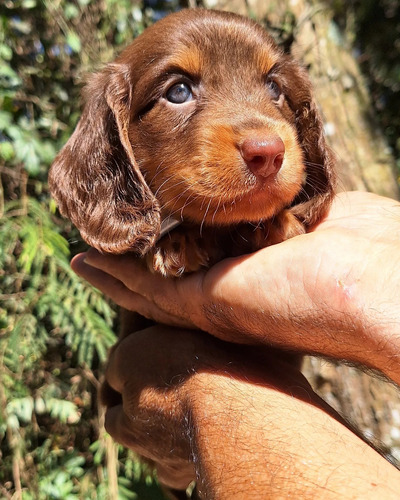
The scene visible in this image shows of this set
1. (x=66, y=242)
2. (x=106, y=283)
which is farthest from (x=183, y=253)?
(x=66, y=242)

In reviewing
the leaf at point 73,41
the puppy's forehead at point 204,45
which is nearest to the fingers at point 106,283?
the puppy's forehead at point 204,45

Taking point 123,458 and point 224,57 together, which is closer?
point 224,57

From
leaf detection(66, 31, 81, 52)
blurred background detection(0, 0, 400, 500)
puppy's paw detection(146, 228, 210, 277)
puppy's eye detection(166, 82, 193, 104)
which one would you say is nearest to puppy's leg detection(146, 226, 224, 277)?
puppy's paw detection(146, 228, 210, 277)

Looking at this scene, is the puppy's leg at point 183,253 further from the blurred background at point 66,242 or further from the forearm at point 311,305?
the blurred background at point 66,242

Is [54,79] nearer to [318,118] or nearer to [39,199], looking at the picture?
[39,199]

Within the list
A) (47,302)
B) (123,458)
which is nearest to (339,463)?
(47,302)

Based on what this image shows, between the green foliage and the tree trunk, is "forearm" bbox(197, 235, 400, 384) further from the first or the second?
the tree trunk

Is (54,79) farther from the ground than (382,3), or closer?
closer
